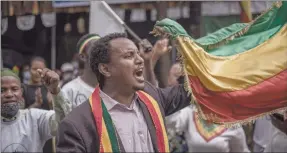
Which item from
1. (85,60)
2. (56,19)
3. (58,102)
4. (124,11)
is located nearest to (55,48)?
(56,19)

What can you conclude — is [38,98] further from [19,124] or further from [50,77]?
[50,77]

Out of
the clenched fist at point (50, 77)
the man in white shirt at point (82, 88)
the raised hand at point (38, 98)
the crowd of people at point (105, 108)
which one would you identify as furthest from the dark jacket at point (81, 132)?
the raised hand at point (38, 98)

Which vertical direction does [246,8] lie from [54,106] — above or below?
above

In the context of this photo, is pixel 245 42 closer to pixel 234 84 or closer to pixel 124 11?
pixel 234 84

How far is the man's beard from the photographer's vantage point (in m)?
5.43

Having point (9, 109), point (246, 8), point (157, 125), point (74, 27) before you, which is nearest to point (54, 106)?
point (9, 109)

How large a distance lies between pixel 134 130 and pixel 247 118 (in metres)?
0.85

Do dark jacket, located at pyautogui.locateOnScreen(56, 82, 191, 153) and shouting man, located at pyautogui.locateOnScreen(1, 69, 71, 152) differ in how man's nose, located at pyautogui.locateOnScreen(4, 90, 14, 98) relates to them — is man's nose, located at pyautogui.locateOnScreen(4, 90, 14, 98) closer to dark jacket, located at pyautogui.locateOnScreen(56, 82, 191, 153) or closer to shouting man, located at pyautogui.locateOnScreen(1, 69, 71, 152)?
shouting man, located at pyautogui.locateOnScreen(1, 69, 71, 152)

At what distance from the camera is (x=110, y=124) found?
14.8ft

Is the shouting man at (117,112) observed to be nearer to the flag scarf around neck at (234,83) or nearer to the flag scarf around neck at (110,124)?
the flag scarf around neck at (110,124)

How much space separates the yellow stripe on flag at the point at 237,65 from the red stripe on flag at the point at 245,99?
4 centimetres

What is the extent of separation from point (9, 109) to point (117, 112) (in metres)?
1.15

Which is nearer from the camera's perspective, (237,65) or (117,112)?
(117,112)

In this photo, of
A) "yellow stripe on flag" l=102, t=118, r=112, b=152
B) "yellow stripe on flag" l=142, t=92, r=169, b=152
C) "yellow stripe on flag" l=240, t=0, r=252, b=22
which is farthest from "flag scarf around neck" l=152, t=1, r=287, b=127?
"yellow stripe on flag" l=240, t=0, r=252, b=22
